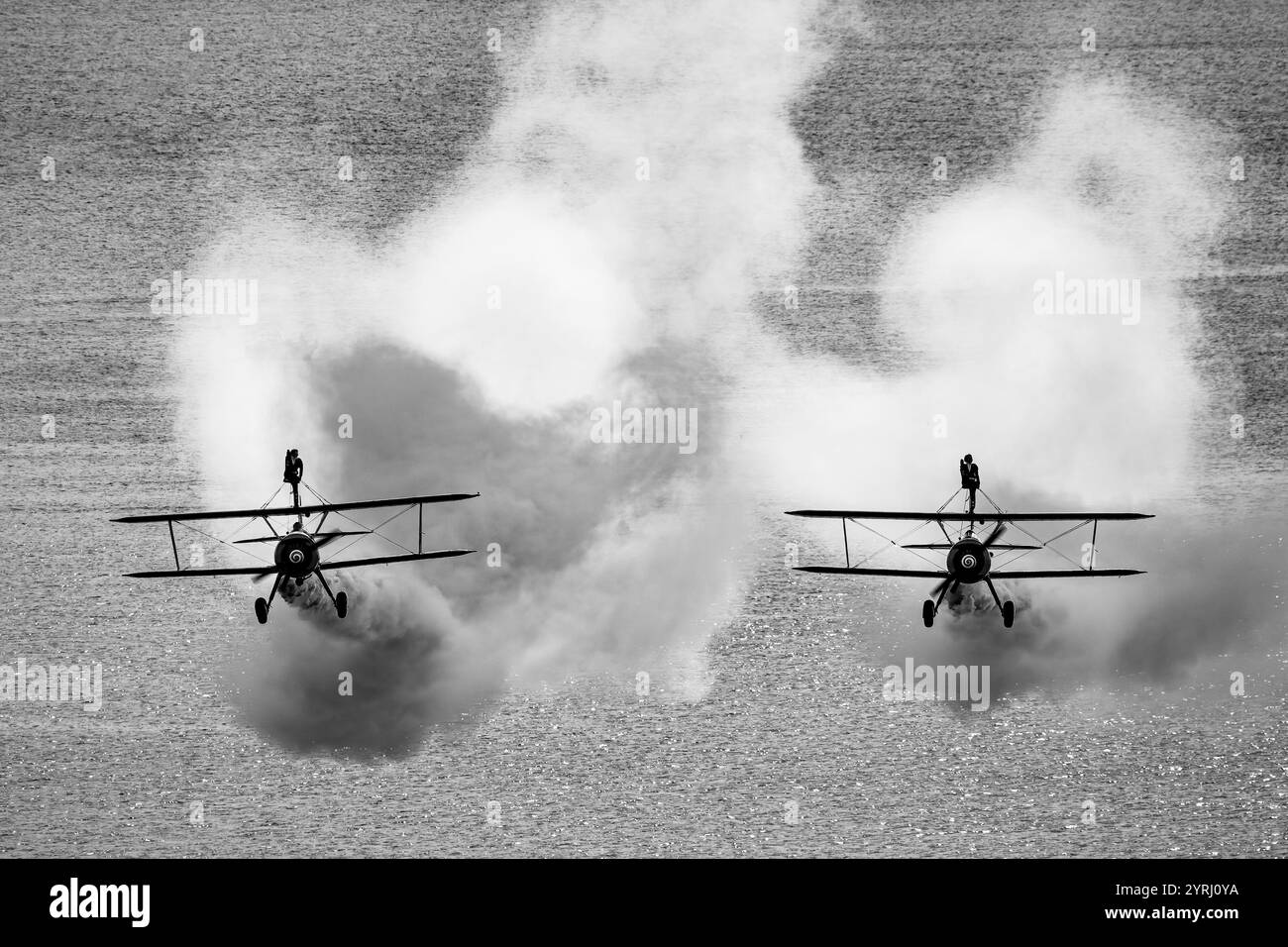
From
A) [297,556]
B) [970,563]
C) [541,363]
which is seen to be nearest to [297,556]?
[297,556]

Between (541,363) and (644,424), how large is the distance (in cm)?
359

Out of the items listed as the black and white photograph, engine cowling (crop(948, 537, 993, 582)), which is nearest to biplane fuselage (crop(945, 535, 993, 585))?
engine cowling (crop(948, 537, 993, 582))

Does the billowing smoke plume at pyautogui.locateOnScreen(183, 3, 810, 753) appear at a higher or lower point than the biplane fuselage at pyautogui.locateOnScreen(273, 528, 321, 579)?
higher

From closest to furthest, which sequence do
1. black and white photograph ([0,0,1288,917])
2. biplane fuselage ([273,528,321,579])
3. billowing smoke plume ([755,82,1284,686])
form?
biplane fuselage ([273,528,321,579]) < black and white photograph ([0,0,1288,917]) < billowing smoke plume ([755,82,1284,686])

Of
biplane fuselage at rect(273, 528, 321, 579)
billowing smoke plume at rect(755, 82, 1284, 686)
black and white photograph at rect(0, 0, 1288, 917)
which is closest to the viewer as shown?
biplane fuselage at rect(273, 528, 321, 579)

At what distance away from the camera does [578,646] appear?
3231 cm

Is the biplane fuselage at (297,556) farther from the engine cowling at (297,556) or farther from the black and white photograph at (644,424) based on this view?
the black and white photograph at (644,424)

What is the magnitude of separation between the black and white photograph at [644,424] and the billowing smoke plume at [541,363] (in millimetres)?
122

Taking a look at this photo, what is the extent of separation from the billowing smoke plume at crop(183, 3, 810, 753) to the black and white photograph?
12 centimetres

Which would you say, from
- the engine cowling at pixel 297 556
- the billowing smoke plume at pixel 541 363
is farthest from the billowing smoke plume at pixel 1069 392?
the engine cowling at pixel 297 556

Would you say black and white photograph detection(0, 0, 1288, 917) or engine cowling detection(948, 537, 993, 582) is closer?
engine cowling detection(948, 537, 993, 582)

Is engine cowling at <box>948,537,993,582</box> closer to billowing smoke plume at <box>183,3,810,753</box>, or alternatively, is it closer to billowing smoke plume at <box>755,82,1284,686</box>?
billowing smoke plume at <box>755,82,1284,686</box>

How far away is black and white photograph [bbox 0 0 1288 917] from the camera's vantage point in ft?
101

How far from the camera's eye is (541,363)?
115 feet
